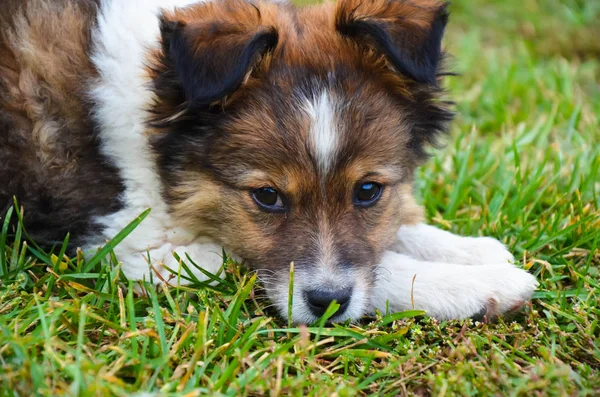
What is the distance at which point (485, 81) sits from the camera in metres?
7.21

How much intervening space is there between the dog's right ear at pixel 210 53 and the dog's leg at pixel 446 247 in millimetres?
1600

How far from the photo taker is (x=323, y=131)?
3.59 metres

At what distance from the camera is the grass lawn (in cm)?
316

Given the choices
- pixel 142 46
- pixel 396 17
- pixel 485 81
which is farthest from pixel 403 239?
pixel 485 81

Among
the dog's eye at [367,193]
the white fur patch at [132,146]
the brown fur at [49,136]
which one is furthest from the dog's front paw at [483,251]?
the brown fur at [49,136]

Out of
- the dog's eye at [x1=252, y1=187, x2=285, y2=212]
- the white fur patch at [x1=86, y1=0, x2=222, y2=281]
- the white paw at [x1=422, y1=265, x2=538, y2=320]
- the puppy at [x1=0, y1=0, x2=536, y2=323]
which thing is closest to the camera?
the puppy at [x1=0, y1=0, x2=536, y2=323]

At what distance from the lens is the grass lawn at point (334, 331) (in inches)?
124

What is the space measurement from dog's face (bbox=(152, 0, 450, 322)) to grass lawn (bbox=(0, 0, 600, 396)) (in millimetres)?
248

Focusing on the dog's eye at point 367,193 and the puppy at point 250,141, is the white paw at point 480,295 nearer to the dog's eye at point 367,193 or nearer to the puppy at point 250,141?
the puppy at point 250,141

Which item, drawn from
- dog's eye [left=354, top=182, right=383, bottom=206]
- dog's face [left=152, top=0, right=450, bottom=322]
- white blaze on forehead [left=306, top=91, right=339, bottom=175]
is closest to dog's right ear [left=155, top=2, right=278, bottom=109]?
dog's face [left=152, top=0, right=450, bottom=322]

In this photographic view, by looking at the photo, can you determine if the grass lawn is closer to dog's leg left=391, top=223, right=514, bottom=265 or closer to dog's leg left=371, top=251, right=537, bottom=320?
dog's leg left=371, top=251, right=537, bottom=320

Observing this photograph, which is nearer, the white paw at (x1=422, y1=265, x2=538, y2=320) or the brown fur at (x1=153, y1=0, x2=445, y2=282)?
the brown fur at (x1=153, y1=0, x2=445, y2=282)

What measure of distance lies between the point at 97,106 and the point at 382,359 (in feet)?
6.58

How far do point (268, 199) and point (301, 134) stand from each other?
1.31 ft
